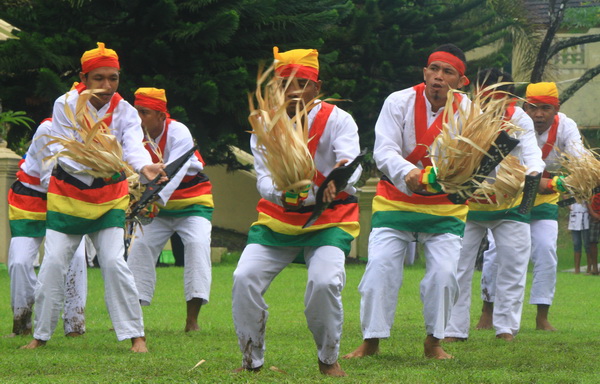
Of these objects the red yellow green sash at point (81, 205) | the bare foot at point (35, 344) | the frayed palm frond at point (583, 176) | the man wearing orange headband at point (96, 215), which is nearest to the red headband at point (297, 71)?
the man wearing orange headband at point (96, 215)

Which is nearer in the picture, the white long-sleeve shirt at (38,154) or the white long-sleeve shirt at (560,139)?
the white long-sleeve shirt at (38,154)

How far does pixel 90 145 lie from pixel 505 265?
345cm

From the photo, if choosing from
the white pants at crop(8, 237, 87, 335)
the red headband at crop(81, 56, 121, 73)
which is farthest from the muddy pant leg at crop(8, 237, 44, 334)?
the red headband at crop(81, 56, 121, 73)

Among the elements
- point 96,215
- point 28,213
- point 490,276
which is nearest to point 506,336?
point 490,276

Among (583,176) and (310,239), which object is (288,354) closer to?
(310,239)

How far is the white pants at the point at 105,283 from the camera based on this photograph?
7.41 m

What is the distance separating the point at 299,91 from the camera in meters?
6.21

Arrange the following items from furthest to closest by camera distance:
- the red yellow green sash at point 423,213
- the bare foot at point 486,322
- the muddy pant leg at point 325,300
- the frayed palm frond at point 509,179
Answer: the bare foot at point 486,322 → the frayed palm frond at point 509,179 → the red yellow green sash at point 423,213 → the muddy pant leg at point 325,300

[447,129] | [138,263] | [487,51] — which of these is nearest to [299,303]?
[138,263]

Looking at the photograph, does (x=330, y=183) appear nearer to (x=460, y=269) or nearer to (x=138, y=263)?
(x=460, y=269)

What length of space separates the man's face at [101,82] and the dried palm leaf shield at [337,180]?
2.29 metres

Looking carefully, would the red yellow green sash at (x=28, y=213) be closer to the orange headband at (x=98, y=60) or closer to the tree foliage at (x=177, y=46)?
the orange headband at (x=98, y=60)

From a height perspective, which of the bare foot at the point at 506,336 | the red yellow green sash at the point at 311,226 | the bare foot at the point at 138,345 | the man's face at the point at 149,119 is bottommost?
the bare foot at the point at 506,336

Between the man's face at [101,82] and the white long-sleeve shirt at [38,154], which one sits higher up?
the man's face at [101,82]
